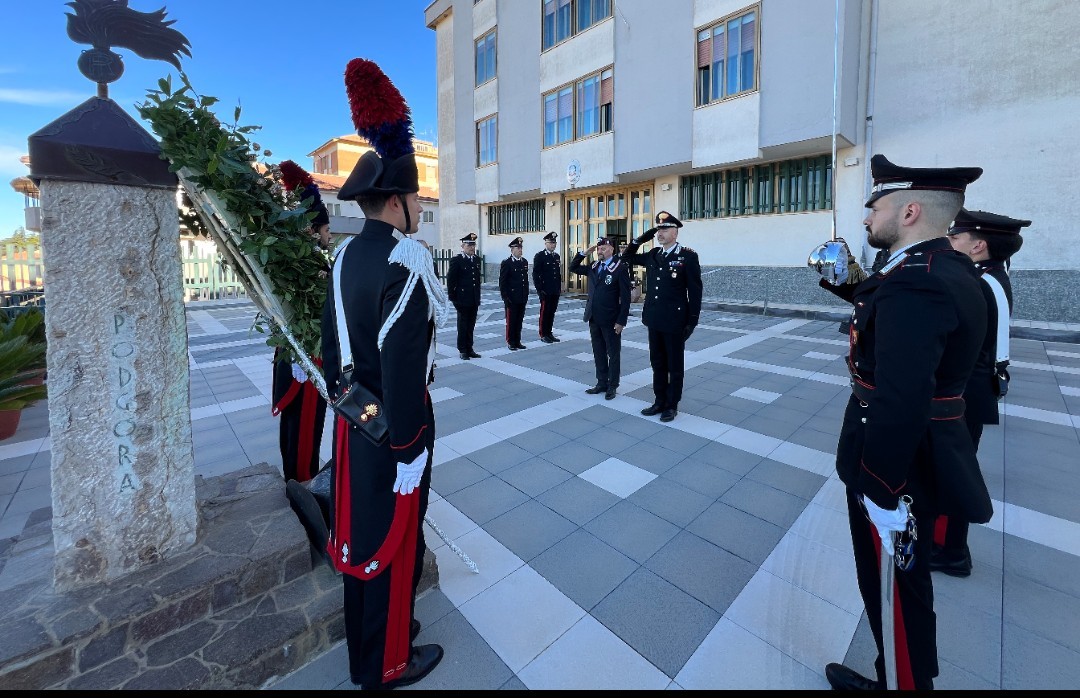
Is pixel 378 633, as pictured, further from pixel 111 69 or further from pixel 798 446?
pixel 798 446

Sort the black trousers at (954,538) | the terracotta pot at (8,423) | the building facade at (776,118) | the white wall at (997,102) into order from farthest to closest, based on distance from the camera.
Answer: the building facade at (776,118) → the white wall at (997,102) → the terracotta pot at (8,423) → the black trousers at (954,538)

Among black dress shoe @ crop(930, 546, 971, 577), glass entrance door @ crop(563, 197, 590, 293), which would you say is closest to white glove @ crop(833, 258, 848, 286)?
black dress shoe @ crop(930, 546, 971, 577)

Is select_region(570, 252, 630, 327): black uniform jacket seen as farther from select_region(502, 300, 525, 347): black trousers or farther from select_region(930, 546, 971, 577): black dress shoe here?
select_region(930, 546, 971, 577): black dress shoe

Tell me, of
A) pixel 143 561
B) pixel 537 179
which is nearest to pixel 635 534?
pixel 143 561

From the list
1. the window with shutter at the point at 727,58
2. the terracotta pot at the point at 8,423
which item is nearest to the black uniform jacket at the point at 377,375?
the terracotta pot at the point at 8,423

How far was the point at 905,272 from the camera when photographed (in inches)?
63.7

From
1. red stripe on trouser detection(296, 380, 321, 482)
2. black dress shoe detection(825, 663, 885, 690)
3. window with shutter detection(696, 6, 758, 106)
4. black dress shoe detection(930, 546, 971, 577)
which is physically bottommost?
black dress shoe detection(825, 663, 885, 690)

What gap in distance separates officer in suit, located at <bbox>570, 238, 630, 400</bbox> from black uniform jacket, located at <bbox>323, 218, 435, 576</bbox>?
415cm

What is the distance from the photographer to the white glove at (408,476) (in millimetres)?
1832

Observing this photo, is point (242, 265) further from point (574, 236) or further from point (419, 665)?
point (574, 236)

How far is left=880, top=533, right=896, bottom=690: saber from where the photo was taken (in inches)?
68.7

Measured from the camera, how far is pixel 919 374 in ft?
5.00

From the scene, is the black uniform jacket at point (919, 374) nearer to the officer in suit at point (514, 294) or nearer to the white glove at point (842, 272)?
the white glove at point (842, 272)

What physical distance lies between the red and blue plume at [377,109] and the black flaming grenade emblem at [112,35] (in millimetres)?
865
